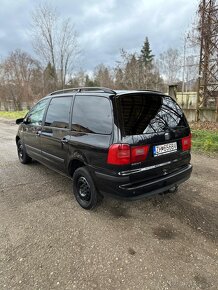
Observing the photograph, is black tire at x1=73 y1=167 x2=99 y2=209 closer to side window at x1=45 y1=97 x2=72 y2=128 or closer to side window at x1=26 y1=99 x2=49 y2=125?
side window at x1=45 y1=97 x2=72 y2=128

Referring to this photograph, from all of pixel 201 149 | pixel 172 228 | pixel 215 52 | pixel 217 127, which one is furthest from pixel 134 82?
pixel 172 228

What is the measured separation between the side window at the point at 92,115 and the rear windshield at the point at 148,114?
0.22m

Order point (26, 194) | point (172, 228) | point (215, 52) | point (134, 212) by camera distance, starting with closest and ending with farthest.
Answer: point (172, 228)
point (134, 212)
point (26, 194)
point (215, 52)

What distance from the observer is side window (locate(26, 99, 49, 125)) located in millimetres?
4285

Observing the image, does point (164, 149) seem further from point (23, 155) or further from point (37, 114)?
point (23, 155)

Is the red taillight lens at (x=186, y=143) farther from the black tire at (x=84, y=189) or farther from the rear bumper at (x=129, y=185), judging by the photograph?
the black tire at (x=84, y=189)

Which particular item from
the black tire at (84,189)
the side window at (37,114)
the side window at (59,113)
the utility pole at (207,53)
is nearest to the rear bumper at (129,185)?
the black tire at (84,189)

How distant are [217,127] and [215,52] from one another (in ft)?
13.6

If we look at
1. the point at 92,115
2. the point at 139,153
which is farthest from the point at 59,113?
the point at 139,153

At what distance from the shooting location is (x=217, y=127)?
342 inches

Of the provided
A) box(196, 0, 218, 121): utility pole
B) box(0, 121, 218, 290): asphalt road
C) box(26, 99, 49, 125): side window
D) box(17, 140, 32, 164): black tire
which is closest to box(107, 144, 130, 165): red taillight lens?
Result: box(0, 121, 218, 290): asphalt road

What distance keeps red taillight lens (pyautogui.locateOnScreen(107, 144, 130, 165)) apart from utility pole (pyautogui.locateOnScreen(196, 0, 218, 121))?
30.6 ft

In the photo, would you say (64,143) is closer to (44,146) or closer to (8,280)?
(44,146)

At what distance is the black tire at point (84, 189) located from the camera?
3.02m
